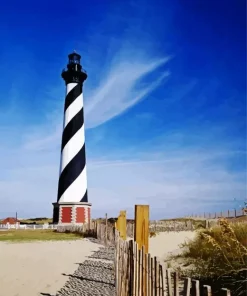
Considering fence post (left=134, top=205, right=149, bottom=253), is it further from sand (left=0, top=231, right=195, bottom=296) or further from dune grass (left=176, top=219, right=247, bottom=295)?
sand (left=0, top=231, right=195, bottom=296)

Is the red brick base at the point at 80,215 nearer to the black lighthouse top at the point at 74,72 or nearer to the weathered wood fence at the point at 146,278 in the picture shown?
the black lighthouse top at the point at 74,72

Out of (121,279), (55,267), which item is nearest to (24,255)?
(55,267)

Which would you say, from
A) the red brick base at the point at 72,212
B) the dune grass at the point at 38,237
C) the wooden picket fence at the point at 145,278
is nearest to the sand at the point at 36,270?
the wooden picket fence at the point at 145,278

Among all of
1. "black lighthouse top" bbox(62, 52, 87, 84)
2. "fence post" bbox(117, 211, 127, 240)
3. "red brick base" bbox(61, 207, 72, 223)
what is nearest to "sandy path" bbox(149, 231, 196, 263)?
"fence post" bbox(117, 211, 127, 240)

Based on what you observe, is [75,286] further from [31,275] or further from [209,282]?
[209,282]

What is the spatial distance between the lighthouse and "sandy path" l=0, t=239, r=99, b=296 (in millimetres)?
12271

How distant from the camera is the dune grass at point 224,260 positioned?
5.43 metres

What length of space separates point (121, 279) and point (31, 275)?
423cm

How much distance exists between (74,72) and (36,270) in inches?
897

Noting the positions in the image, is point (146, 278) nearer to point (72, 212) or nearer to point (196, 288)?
point (196, 288)

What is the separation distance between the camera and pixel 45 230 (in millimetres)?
27234

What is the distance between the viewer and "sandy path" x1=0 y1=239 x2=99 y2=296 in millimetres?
7465

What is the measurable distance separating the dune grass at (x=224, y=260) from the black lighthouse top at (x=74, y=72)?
22715 millimetres

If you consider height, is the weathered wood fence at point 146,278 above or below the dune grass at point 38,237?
above
